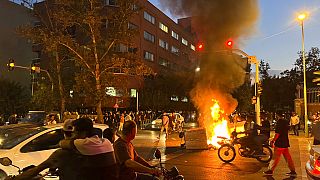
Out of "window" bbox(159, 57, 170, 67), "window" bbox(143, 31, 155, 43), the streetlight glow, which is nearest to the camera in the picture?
the streetlight glow

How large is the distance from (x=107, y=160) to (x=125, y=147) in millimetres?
1104

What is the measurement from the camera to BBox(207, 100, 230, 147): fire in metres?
19.1

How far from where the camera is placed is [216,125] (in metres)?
20.8

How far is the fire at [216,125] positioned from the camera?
19094 millimetres

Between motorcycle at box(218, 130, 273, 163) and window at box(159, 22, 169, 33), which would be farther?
window at box(159, 22, 169, 33)

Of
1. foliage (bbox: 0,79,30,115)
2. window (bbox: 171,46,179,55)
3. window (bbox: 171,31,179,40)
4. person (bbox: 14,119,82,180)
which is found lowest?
person (bbox: 14,119,82,180)

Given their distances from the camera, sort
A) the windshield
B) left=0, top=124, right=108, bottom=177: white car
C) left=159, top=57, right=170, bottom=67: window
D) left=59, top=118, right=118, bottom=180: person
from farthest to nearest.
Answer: left=159, top=57, right=170, bottom=67: window → the windshield → left=0, top=124, right=108, bottom=177: white car → left=59, top=118, right=118, bottom=180: person

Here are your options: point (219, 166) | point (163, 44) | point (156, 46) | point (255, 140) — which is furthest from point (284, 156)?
point (163, 44)

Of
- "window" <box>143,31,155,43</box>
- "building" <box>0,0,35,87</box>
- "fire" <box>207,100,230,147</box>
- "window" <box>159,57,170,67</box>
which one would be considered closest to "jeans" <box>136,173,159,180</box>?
"fire" <box>207,100,230,147</box>

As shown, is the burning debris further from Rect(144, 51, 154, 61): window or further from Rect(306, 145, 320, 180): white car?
Rect(144, 51, 154, 61): window

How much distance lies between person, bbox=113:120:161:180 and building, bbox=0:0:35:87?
175 feet

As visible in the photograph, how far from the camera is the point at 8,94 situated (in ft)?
143

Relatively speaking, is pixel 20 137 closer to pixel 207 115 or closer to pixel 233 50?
pixel 233 50

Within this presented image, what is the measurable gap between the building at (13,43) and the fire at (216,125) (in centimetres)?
4002
